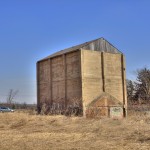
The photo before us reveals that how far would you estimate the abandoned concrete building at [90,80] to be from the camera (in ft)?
127

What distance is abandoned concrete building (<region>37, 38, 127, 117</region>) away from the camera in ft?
127

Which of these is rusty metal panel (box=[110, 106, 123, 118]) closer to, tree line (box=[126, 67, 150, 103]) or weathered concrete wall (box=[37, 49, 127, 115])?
weathered concrete wall (box=[37, 49, 127, 115])

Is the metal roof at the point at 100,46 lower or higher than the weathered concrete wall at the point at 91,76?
higher

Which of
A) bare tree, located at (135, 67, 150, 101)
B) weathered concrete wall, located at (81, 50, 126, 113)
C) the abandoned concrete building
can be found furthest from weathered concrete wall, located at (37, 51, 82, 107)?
bare tree, located at (135, 67, 150, 101)

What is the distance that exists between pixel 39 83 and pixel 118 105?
11.7 meters

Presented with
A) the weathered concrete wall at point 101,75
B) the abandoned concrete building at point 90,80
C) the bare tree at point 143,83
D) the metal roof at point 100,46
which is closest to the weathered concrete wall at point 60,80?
the abandoned concrete building at point 90,80

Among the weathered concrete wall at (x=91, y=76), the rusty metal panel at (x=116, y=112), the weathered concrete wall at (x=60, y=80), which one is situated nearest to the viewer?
the weathered concrete wall at (x=91, y=76)

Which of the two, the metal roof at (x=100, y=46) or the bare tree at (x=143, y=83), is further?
the bare tree at (x=143, y=83)

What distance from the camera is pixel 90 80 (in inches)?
1543

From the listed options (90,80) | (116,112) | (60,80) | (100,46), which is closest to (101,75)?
(90,80)

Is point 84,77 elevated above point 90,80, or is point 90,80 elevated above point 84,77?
point 84,77

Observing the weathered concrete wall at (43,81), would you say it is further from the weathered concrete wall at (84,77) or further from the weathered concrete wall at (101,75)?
the weathered concrete wall at (101,75)

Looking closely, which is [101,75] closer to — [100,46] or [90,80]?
[90,80]

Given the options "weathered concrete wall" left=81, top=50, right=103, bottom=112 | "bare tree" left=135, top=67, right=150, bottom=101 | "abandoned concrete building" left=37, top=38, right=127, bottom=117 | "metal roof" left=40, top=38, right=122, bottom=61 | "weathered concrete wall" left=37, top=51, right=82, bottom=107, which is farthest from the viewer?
"bare tree" left=135, top=67, right=150, bottom=101
